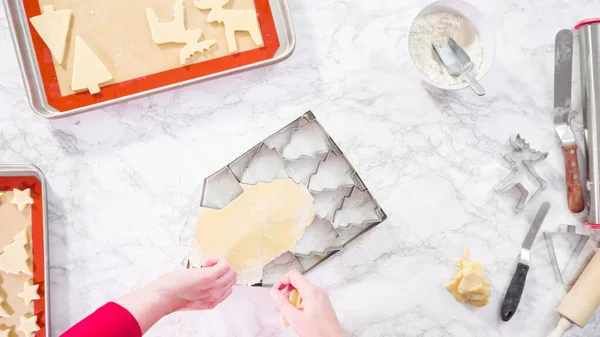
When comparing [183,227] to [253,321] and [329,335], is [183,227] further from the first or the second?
[329,335]

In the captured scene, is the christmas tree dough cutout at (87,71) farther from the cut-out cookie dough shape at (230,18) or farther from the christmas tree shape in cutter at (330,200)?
the christmas tree shape in cutter at (330,200)

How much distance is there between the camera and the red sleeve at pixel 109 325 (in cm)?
64

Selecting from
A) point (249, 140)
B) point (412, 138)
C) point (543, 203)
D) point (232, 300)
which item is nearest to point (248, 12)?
point (249, 140)

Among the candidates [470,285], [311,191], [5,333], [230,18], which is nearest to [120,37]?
[230,18]

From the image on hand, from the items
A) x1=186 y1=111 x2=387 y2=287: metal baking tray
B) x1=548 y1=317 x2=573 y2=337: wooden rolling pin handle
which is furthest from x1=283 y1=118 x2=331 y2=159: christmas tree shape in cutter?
x1=548 y1=317 x2=573 y2=337: wooden rolling pin handle

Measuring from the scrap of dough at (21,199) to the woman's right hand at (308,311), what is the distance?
17.3 inches

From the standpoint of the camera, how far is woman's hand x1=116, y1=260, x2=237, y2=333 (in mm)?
706

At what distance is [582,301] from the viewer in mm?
858

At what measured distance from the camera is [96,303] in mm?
836

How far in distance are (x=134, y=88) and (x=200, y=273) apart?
34 centimetres

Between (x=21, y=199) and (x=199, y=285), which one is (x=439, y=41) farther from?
(x=21, y=199)

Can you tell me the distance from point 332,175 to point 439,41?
1.02 ft

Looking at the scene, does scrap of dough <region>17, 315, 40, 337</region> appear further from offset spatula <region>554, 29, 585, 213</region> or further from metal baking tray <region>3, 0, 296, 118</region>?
offset spatula <region>554, 29, 585, 213</region>

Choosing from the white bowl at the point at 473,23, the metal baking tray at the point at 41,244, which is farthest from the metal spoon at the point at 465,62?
the metal baking tray at the point at 41,244
